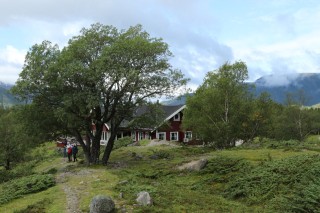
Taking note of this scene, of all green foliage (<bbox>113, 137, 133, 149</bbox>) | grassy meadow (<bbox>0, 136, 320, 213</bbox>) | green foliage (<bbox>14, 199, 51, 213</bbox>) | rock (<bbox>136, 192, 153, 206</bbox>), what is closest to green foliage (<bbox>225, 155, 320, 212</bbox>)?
grassy meadow (<bbox>0, 136, 320, 213</bbox>)

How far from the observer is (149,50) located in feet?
107

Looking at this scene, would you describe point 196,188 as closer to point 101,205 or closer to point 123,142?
point 101,205

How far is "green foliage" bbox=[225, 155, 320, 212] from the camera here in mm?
16219

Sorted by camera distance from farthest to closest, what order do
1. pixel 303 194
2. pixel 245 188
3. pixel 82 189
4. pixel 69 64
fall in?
pixel 69 64 → pixel 82 189 → pixel 245 188 → pixel 303 194

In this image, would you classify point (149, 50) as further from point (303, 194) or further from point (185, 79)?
point (303, 194)

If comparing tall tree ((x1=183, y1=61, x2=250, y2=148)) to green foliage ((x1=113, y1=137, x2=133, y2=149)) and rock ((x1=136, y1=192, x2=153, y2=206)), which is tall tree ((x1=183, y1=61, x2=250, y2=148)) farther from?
rock ((x1=136, y1=192, x2=153, y2=206))

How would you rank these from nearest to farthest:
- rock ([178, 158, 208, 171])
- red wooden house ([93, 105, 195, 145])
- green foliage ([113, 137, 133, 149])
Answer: rock ([178, 158, 208, 171]) < green foliage ([113, 137, 133, 149]) < red wooden house ([93, 105, 195, 145])

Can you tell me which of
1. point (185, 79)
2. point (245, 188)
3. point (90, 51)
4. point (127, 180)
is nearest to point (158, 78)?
point (185, 79)

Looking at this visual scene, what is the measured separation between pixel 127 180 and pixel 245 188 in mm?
8323

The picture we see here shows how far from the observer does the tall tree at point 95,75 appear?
106 ft

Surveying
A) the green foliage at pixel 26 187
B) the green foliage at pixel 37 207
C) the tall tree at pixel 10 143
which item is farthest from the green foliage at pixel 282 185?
the tall tree at pixel 10 143

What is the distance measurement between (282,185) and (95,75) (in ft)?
63.8

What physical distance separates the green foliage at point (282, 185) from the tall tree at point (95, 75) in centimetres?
1408

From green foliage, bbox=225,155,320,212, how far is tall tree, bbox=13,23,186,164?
1408 cm
